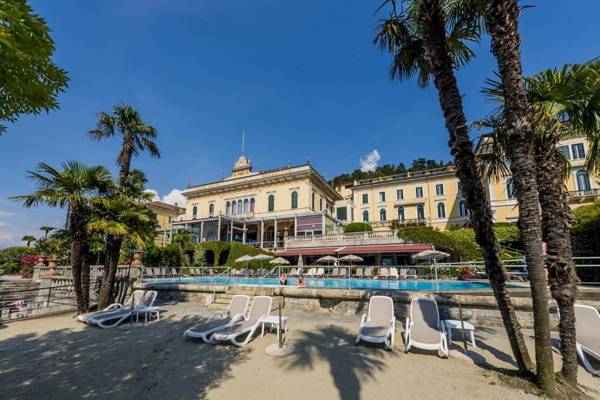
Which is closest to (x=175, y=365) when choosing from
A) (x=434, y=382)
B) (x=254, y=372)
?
(x=254, y=372)

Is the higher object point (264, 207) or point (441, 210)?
point (264, 207)

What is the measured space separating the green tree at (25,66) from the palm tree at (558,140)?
6265 millimetres

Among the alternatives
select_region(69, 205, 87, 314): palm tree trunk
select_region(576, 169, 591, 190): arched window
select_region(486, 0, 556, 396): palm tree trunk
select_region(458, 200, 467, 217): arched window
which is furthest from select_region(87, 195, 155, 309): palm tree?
select_region(576, 169, 591, 190): arched window

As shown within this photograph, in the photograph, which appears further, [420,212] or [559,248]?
[420,212]

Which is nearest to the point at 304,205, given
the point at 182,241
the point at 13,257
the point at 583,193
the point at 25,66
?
the point at 182,241

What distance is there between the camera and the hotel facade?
28703 mm

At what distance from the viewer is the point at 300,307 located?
11.0m

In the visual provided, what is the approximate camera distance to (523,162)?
4.39 metres

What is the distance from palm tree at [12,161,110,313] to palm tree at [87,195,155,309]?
41 centimetres

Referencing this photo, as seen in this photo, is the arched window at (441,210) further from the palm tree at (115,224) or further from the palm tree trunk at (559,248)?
the palm tree at (115,224)

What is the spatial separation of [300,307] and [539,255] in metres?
8.33

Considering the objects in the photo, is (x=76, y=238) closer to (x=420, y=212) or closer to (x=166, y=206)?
(x=420, y=212)

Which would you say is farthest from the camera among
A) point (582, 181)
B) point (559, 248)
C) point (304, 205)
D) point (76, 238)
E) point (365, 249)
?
point (304, 205)

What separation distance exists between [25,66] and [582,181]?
130 feet
